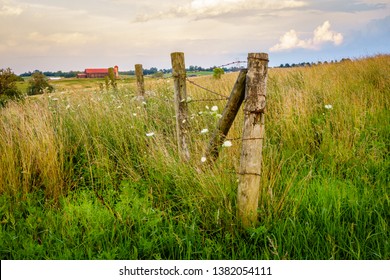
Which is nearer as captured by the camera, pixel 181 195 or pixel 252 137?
pixel 252 137

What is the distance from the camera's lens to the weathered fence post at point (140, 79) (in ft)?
24.2

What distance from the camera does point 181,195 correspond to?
3412mm

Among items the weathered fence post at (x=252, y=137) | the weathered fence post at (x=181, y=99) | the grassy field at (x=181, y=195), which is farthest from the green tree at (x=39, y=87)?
the weathered fence post at (x=252, y=137)

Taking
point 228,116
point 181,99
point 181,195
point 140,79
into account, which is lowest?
point 181,195

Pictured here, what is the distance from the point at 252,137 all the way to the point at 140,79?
530 cm

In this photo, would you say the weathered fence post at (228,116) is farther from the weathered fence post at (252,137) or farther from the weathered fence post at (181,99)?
the weathered fence post at (181,99)

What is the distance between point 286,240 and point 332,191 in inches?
32.0

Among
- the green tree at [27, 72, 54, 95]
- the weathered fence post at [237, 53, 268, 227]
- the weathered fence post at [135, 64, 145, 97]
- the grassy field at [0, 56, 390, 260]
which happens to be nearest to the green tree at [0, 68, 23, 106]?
the green tree at [27, 72, 54, 95]

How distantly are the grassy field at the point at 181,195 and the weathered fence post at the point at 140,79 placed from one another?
2.15 m

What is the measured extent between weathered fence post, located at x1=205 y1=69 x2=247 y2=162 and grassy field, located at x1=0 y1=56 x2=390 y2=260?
12 centimetres

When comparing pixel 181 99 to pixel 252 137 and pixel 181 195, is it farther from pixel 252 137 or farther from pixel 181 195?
pixel 252 137

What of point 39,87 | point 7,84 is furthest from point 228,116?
point 7,84

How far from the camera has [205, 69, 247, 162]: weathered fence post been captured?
2.96 meters

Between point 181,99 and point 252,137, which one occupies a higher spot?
point 181,99
